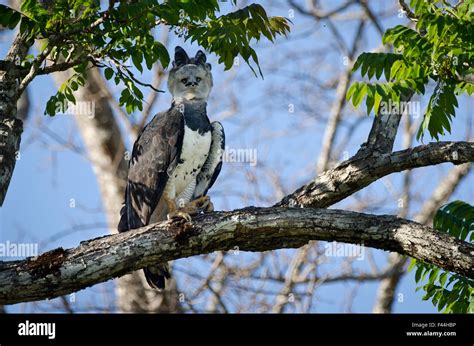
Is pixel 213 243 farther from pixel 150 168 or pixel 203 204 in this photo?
pixel 150 168

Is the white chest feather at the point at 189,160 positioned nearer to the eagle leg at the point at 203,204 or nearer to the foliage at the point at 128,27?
the eagle leg at the point at 203,204

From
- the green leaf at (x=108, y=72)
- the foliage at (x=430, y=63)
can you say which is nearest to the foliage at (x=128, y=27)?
the green leaf at (x=108, y=72)

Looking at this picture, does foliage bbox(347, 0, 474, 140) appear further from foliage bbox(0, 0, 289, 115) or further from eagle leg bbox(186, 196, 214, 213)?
eagle leg bbox(186, 196, 214, 213)

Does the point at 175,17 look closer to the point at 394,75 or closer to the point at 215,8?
the point at 215,8

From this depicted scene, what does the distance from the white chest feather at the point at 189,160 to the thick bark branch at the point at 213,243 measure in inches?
71.4

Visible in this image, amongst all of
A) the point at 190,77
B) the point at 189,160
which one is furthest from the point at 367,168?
the point at 190,77

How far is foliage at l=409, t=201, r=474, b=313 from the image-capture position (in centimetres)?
652

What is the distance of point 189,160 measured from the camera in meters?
8.02

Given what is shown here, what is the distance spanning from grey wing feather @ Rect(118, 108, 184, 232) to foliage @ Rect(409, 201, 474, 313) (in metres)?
2.53

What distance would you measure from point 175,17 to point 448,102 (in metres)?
2.16

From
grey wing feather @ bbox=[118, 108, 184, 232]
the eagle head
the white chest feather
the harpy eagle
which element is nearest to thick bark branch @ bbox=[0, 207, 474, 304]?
the harpy eagle

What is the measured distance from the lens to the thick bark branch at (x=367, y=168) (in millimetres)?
6336

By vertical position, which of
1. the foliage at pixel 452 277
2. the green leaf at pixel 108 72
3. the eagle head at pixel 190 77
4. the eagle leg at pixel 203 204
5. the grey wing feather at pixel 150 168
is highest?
the eagle head at pixel 190 77

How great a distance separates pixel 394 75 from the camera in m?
6.15
